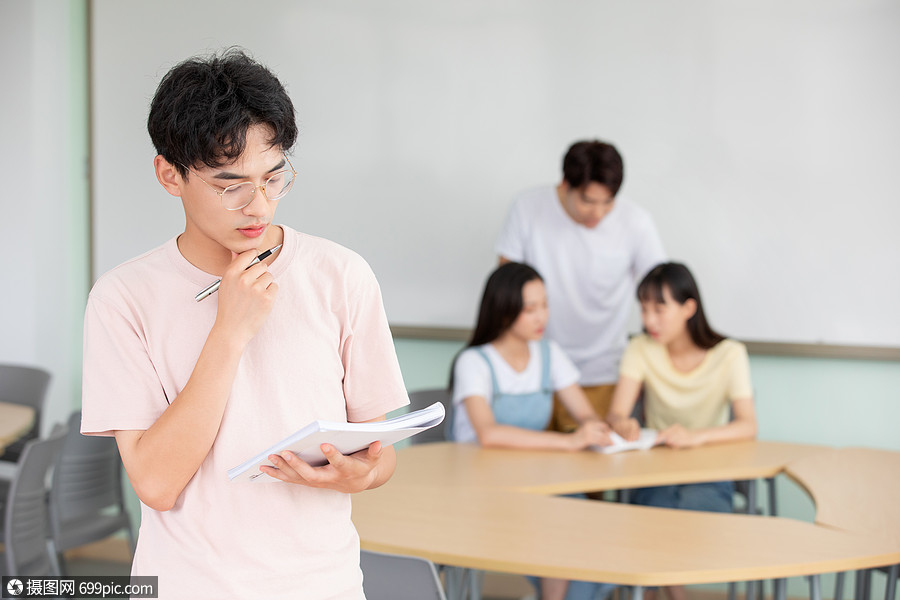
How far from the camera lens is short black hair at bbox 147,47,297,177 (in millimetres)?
976

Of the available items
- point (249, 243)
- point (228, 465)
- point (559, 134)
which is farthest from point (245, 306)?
point (559, 134)

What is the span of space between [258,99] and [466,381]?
189cm

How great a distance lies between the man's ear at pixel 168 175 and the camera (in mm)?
1032

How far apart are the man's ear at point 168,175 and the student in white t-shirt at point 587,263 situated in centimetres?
228

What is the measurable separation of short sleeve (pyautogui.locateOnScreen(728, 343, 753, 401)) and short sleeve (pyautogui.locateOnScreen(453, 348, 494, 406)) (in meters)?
0.80

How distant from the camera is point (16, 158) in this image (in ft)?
13.2

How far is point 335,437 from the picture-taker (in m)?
0.99

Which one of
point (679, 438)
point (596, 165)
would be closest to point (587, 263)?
point (596, 165)

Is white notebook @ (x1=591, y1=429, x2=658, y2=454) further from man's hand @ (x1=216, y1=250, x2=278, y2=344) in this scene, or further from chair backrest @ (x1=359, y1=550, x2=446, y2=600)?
man's hand @ (x1=216, y1=250, x2=278, y2=344)

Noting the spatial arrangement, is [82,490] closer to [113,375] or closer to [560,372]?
[560,372]

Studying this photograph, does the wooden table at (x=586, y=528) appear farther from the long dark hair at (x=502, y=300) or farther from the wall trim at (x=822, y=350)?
the wall trim at (x=822, y=350)

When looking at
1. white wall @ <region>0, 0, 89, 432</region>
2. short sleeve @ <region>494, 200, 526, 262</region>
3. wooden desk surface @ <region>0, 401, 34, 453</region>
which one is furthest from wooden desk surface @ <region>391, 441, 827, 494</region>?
white wall @ <region>0, 0, 89, 432</region>

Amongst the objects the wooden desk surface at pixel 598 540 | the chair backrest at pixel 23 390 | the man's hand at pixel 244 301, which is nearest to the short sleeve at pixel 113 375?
the man's hand at pixel 244 301

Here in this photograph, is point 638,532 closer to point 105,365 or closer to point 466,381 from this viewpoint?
point 466,381
